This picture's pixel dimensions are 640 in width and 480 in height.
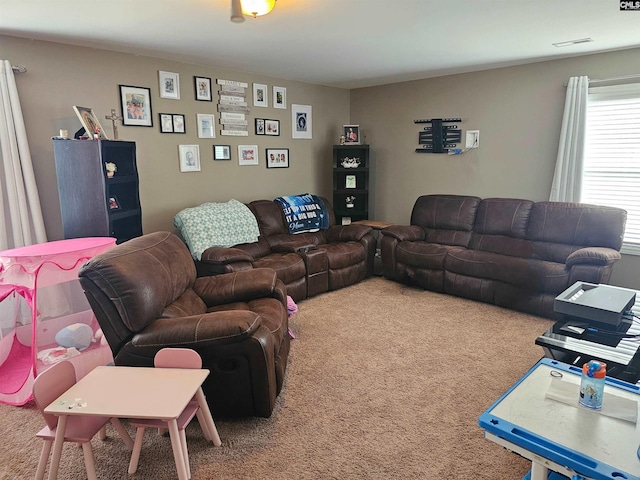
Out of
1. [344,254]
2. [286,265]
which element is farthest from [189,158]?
[344,254]

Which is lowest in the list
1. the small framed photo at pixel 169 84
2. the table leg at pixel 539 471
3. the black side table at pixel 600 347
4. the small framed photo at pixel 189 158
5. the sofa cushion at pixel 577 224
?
the table leg at pixel 539 471

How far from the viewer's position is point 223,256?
3.75m

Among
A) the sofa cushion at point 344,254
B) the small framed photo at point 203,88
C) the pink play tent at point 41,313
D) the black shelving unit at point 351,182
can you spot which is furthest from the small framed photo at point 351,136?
the pink play tent at point 41,313

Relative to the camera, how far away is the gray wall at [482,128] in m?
4.33

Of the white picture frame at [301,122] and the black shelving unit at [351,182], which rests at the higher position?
the white picture frame at [301,122]

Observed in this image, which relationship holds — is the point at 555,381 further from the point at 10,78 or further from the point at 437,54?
the point at 10,78

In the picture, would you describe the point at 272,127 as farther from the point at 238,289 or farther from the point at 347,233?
the point at 238,289

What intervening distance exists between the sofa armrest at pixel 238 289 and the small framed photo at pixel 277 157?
2.53 m

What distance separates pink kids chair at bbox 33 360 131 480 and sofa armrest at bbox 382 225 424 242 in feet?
11.8

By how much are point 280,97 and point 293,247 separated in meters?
2.06

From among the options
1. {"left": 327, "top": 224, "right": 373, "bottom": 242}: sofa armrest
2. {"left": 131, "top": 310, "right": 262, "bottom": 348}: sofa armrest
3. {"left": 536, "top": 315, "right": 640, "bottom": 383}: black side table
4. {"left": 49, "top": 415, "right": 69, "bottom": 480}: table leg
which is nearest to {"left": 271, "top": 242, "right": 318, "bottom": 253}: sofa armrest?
{"left": 327, "top": 224, "right": 373, "bottom": 242}: sofa armrest

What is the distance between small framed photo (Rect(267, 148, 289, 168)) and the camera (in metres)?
5.23

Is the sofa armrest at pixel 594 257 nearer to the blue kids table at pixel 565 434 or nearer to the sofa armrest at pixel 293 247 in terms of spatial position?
the blue kids table at pixel 565 434

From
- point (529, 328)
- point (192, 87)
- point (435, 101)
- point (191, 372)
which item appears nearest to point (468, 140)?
point (435, 101)
